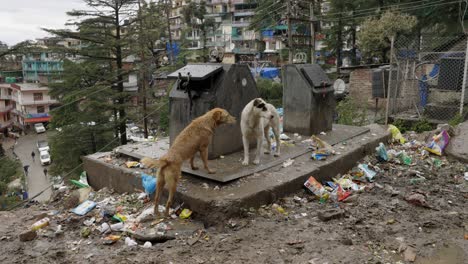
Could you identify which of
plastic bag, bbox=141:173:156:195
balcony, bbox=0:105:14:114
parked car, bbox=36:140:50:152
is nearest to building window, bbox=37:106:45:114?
parked car, bbox=36:140:50:152

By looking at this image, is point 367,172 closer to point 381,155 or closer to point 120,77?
point 381,155

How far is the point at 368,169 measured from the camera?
6.15 m

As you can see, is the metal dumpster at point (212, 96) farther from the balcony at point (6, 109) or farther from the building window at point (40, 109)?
the balcony at point (6, 109)

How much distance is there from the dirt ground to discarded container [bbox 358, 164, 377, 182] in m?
0.56

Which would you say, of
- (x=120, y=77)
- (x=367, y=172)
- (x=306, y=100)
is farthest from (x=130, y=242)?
(x=120, y=77)

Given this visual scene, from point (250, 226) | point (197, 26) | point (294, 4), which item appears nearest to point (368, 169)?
point (250, 226)

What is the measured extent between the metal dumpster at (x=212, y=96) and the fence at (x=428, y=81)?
5631mm

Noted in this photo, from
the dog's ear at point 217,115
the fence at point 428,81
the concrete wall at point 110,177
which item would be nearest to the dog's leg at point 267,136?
the dog's ear at point 217,115

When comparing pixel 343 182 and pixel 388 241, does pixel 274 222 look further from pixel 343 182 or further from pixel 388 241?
pixel 343 182

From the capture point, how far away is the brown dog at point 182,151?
13.8 feet

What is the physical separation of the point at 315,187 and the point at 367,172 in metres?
1.40

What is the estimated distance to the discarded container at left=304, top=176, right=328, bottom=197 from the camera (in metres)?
5.04

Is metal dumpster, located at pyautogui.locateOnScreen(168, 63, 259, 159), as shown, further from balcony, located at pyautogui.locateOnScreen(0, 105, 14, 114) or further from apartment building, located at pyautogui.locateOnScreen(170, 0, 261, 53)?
balcony, located at pyautogui.locateOnScreen(0, 105, 14, 114)

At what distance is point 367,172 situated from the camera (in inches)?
235
